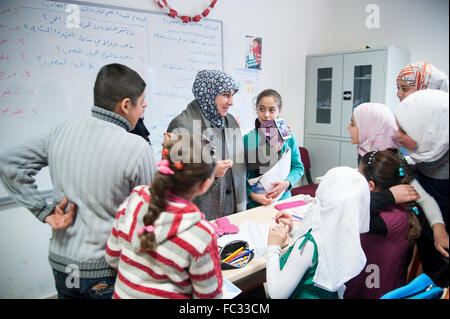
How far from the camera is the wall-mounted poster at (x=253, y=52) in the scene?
3.08 metres

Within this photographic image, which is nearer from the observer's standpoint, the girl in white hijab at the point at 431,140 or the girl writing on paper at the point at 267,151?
the girl in white hijab at the point at 431,140

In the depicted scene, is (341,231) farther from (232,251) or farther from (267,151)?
(267,151)

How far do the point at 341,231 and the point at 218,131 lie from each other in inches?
34.7

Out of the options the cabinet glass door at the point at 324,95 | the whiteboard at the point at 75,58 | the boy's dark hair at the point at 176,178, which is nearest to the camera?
the boy's dark hair at the point at 176,178

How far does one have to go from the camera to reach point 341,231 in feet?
3.14

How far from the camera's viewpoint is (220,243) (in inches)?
52.2

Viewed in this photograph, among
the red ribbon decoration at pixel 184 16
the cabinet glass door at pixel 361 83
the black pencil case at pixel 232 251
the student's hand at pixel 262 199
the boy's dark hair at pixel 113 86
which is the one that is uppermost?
the red ribbon decoration at pixel 184 16

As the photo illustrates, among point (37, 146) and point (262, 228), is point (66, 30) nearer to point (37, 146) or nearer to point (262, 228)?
point (37, 146)

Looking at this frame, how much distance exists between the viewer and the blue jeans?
38.2 inches

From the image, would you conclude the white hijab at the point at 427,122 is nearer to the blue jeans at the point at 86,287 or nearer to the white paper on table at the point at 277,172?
the white paper on table at the point at 277,172

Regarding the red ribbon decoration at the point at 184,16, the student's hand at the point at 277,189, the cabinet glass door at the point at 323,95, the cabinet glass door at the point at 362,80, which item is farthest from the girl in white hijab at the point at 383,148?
the cabinet glass door at the point at 323,95

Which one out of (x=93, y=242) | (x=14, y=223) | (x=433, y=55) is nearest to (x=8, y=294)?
(x=14, y=223)

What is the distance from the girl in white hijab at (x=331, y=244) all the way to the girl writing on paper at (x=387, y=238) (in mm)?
123

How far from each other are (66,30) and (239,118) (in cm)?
172
